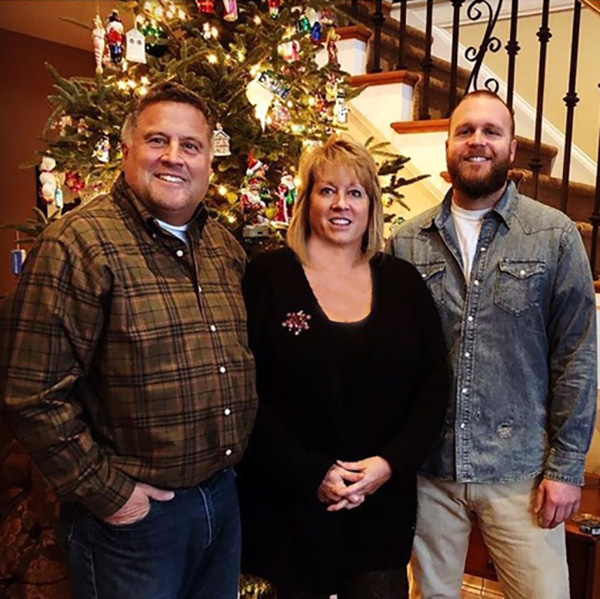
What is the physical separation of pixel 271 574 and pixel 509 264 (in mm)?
916

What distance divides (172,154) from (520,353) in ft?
2.97

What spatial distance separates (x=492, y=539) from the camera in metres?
1.61

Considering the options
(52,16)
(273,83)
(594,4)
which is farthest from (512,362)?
(52,16)

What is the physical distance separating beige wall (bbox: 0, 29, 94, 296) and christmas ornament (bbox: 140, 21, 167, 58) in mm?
2432

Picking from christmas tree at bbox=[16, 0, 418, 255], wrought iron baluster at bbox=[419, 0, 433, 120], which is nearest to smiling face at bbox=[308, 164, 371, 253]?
christmas tree at bbox=[16, 0, 418, 255]

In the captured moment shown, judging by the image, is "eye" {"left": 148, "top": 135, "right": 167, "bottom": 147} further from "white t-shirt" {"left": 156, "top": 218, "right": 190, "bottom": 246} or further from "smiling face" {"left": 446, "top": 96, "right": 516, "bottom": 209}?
"smiling face" {"left": 446, "top": 96, "right": 516, "bottom": 209}

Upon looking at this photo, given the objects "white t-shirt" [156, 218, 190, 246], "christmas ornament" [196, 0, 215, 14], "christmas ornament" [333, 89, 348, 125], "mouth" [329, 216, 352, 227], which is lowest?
"white t-shirt" [156, 218, 190, 246]

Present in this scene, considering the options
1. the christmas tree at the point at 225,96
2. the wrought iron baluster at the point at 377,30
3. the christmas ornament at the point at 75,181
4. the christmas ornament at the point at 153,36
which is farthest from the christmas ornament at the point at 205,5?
the wrought iron baluster at the point at 377,30

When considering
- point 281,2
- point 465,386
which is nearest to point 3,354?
point 465,386

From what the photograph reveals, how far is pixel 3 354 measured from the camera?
47.0 inches

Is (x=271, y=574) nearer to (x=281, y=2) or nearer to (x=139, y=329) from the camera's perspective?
(x=139, y=329)

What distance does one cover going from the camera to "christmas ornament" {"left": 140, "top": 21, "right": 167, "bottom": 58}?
221 centimetres

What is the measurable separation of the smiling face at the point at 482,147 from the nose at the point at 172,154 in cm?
67

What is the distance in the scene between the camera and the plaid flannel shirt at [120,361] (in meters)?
1.17
